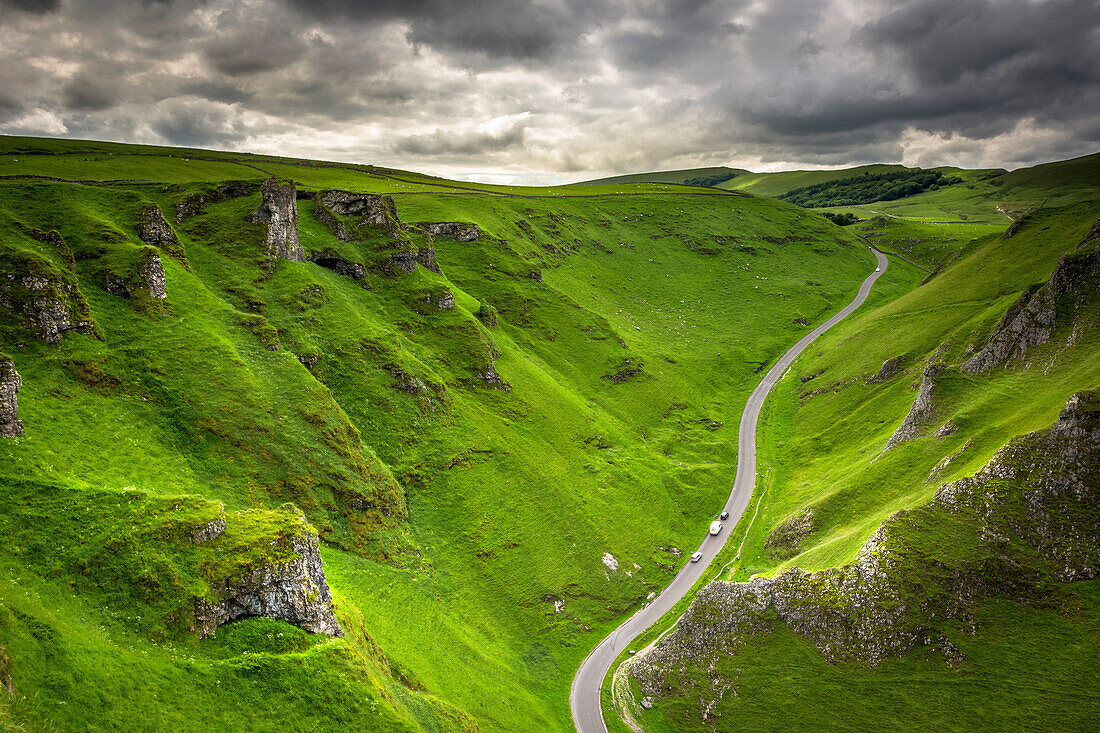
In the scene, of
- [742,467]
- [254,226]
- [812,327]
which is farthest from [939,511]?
[812,327]

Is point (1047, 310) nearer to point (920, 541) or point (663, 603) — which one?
point (920, 541)

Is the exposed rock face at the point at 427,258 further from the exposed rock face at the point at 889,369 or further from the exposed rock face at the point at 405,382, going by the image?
the exposed rock face at the point at 889,369

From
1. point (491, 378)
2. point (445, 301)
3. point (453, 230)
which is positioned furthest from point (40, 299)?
point (453, 230)

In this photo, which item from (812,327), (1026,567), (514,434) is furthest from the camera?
(812,327)

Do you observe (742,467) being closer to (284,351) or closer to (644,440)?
(644,440)

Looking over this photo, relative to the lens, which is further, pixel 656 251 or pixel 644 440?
pixel 656 251

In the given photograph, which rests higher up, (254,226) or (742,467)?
(254,226)

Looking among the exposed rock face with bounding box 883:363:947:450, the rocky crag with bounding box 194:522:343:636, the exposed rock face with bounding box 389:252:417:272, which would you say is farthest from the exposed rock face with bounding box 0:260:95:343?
the exposed rock face with bounding box 883:363:947:450
